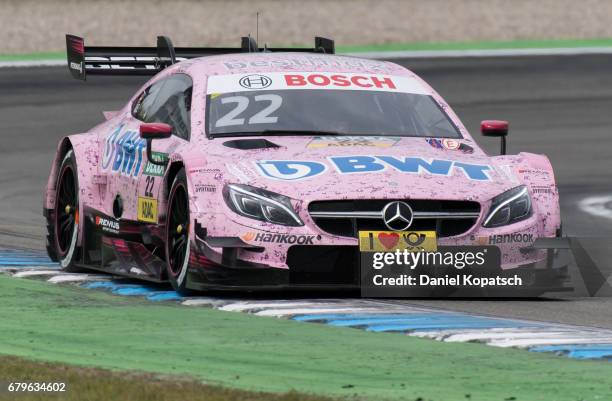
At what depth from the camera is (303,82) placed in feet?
37.3

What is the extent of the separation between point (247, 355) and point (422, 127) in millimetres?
3652

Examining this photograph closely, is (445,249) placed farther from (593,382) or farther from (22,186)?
(22,186)

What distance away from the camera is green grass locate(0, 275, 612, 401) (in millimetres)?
7172

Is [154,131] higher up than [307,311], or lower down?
higher up

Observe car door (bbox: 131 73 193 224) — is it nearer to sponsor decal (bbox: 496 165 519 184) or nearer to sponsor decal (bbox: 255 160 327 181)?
sponsor decal (bbox: 255 160 327 181)

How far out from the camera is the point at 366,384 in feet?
23.6

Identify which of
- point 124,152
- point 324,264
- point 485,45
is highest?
point 124,152

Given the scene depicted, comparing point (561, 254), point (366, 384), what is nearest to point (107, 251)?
point (561, 254)

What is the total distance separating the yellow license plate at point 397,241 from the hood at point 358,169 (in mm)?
199

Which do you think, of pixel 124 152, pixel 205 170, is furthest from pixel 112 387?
pixel 124 152

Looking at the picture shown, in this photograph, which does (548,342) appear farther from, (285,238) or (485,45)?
(485,45)

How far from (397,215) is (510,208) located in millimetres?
716

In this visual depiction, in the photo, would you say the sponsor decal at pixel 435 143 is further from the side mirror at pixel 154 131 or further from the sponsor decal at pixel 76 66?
the sponsor decal at pixel 76 66

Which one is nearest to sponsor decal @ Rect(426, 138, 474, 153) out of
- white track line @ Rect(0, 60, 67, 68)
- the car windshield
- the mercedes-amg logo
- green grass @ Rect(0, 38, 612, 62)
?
the car windshield
